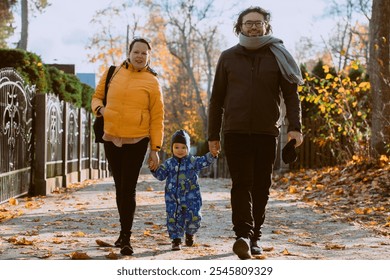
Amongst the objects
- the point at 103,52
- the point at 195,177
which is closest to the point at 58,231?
the point at 195,177

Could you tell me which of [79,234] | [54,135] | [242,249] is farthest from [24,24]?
[242,249]

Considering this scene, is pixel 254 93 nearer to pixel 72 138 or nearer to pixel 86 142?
pixel 72 138

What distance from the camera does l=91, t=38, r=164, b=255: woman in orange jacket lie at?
16.9ft

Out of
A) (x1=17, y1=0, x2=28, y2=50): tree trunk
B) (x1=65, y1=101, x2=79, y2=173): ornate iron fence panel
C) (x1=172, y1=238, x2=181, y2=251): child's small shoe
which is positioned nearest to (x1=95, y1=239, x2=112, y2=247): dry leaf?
(x1=172, y1=238, x2=181, y2=251): child's small shoe

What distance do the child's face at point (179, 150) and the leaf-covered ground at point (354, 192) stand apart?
8.00 ft

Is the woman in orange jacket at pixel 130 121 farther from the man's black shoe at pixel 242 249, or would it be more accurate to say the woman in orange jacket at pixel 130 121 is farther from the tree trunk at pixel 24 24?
the tree trunk at pixel 24 24

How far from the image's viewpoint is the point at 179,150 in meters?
5.55

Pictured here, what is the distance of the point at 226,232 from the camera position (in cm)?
679

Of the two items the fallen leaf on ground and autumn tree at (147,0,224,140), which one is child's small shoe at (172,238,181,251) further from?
autumn tree at (147,0,224,140)

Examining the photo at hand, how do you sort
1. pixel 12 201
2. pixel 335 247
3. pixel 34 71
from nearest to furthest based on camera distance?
pixel 335 247
pixel 12 201
pixel 34 71

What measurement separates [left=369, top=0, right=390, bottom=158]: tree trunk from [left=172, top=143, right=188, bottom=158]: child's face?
24.5 ft

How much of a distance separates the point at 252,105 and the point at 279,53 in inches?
17.3

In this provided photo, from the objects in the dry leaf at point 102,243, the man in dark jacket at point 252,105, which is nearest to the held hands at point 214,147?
the man in dark jacket at point 252,105
